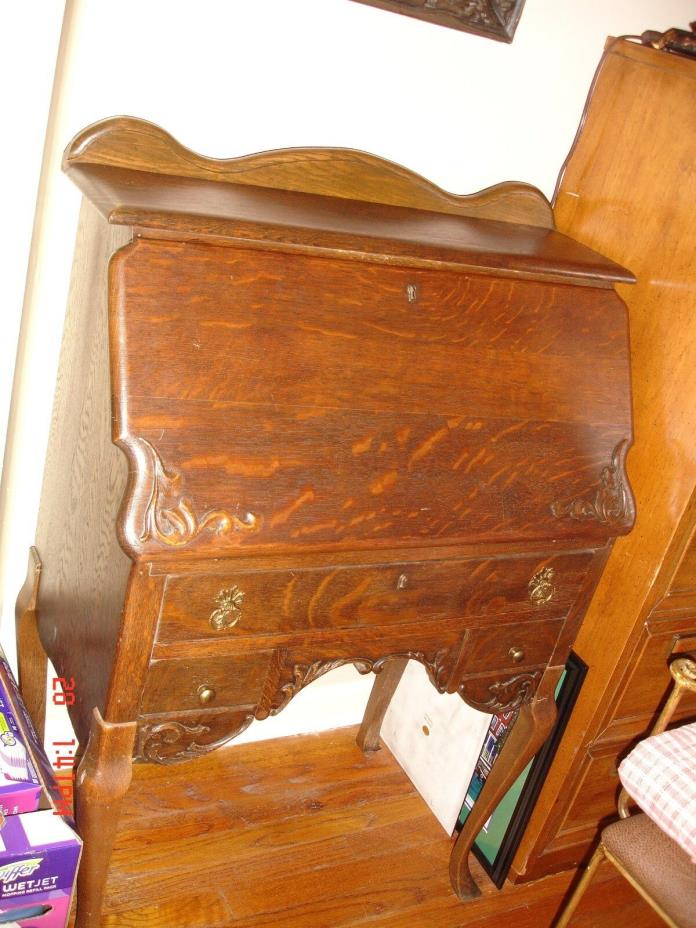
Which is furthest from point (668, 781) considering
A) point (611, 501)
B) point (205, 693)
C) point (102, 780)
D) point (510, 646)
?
point (102, 780)

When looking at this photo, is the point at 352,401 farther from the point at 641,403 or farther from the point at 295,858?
the point at 295,858

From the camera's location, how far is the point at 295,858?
6.22 ft

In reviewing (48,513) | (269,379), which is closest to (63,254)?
(48,513)

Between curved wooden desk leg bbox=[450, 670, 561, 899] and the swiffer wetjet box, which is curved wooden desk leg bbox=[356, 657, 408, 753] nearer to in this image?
Answer: curved wooden desk leg bbox=[450, 670, 561, 899]

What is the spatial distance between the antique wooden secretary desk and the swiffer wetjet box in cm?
5

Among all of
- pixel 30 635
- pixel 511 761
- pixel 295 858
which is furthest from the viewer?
pixel 295 858

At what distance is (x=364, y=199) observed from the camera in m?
1.66

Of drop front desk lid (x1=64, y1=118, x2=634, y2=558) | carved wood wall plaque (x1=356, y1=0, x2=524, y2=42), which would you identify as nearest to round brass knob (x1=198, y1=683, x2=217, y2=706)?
drop front desk lid (x1=64, y1=118, x2=634, y2=558)

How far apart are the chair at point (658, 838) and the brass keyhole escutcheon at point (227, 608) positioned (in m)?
0.74

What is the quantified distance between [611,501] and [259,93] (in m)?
0.95

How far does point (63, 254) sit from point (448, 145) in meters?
0.79

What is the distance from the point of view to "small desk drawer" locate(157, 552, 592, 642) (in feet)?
4.03

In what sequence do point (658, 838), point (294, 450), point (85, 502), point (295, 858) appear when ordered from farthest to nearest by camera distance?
point (295, 858), point (658, 838), point (85, 502), point (294, 450)

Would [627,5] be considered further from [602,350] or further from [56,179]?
[56,179]
